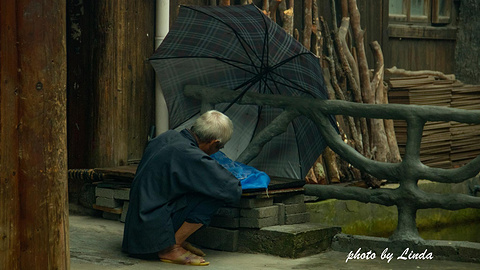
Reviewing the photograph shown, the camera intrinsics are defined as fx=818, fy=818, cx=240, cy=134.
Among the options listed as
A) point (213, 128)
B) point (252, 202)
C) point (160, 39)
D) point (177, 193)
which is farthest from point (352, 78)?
point (177, 193)

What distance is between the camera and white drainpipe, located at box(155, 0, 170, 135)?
26.3 feet

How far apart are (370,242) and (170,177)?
6.33 feet

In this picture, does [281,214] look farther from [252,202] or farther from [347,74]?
[347,74]

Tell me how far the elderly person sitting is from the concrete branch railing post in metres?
1.44

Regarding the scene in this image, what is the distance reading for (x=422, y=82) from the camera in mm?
10414

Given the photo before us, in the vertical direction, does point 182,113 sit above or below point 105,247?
above

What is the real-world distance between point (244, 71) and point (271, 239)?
1.91 metres

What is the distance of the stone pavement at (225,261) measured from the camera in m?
5.89

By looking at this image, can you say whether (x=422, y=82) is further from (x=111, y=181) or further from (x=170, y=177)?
(x=170, y=177)

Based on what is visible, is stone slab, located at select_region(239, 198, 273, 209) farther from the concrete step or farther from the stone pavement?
the stone pavement

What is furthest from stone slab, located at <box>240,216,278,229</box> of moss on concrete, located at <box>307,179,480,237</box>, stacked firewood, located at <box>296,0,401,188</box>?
stacked firewood, located at <box>296,0,401,188</box>

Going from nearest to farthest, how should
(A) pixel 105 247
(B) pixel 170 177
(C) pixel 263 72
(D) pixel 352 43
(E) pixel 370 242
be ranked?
(B) pixel 170 177
(A) pixel 105 247
(E) pixel 370 242
(C) pixel 263 72
(D) pixel 352 43

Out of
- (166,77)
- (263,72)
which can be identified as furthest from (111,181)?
(263,72)

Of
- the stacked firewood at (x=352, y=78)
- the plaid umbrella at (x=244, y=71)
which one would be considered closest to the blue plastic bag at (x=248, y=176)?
the plaid umbrella at (x=244, y=71)
